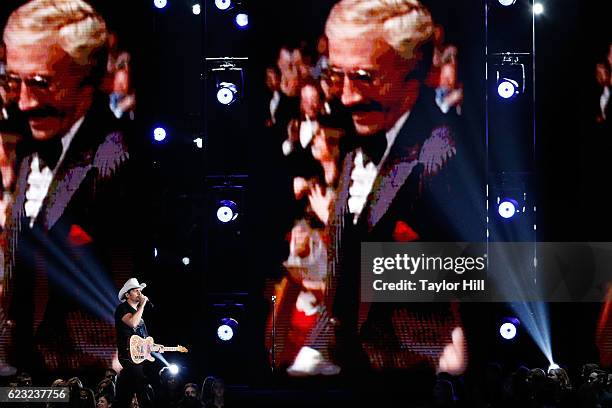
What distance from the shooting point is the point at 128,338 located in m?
7.95

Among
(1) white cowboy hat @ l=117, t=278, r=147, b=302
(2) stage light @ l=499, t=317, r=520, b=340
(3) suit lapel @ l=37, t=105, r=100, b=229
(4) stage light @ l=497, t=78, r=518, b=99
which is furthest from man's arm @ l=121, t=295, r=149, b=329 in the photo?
(4) stage light @ l=497, t=78, r=518, b=99

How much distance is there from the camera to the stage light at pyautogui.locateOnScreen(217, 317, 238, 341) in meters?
8.18

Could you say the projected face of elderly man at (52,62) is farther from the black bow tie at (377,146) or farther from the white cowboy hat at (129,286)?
the black bow tie at (377,146)

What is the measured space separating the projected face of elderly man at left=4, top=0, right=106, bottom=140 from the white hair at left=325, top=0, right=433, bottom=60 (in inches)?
83.2

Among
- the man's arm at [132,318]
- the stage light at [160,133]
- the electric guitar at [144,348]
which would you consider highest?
the stage light at [160,133]

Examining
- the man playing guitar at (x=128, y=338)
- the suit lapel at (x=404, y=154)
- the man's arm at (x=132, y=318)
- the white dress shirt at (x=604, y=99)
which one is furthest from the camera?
the suit lapel at (x=404, y=154)

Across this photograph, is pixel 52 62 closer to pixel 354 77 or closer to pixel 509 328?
pixel 354 77

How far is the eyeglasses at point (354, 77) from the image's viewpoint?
27.3 feet

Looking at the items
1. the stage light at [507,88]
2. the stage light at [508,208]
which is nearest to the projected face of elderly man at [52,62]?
the stage light at [507,88]

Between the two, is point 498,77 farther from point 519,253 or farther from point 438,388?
point 438,388

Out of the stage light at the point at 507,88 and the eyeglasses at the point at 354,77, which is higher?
the eyeglasses at the point at 354,77

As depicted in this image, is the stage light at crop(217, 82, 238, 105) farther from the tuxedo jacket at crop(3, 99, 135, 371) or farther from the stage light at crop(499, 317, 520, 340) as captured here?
the stage light at crop(499, 317, 520, 340)

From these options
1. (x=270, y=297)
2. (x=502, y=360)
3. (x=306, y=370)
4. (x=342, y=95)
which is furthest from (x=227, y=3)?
(x=502, y=360)

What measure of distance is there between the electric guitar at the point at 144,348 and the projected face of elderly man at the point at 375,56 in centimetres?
250
